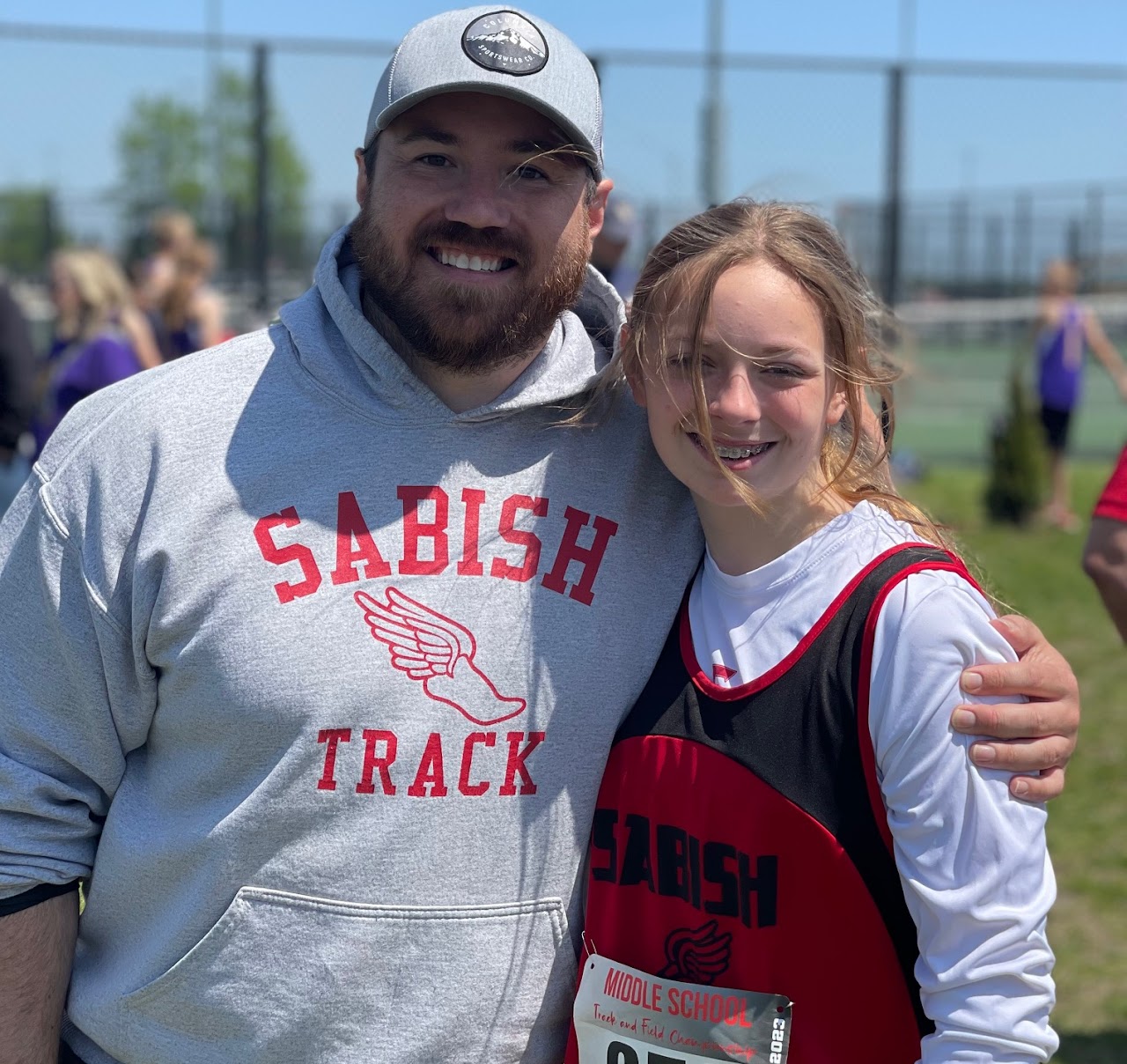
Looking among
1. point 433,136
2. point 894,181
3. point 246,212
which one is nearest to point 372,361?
point 433,136

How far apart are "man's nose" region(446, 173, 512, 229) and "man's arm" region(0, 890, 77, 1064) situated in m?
1.01

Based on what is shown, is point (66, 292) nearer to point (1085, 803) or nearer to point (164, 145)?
point (1085, 803)

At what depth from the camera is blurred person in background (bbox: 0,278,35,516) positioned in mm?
5977

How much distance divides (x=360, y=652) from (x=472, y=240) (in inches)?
21.7

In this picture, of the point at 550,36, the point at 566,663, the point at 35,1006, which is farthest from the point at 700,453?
the point at 35,1006

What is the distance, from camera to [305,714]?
1714 millimetres

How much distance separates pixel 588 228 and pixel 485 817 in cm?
81

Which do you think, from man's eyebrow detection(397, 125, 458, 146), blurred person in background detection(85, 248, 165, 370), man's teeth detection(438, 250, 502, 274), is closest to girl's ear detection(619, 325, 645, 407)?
man's teeth detection(438, 250, 502, 274)

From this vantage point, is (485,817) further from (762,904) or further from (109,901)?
(109,901)

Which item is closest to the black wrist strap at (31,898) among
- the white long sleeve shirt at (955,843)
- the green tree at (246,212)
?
the white long sleeve shirt at (955,843)

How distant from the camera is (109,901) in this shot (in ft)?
6.00

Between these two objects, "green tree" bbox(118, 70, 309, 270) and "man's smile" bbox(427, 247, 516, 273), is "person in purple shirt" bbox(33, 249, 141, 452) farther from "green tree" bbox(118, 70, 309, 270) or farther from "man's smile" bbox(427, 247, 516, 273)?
"man's smile" bbox(427, 247, 516, 273)

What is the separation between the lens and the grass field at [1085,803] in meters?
3.71

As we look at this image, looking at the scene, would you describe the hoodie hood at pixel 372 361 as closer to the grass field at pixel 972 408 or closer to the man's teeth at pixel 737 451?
the man's teeth at pixel 737 451
